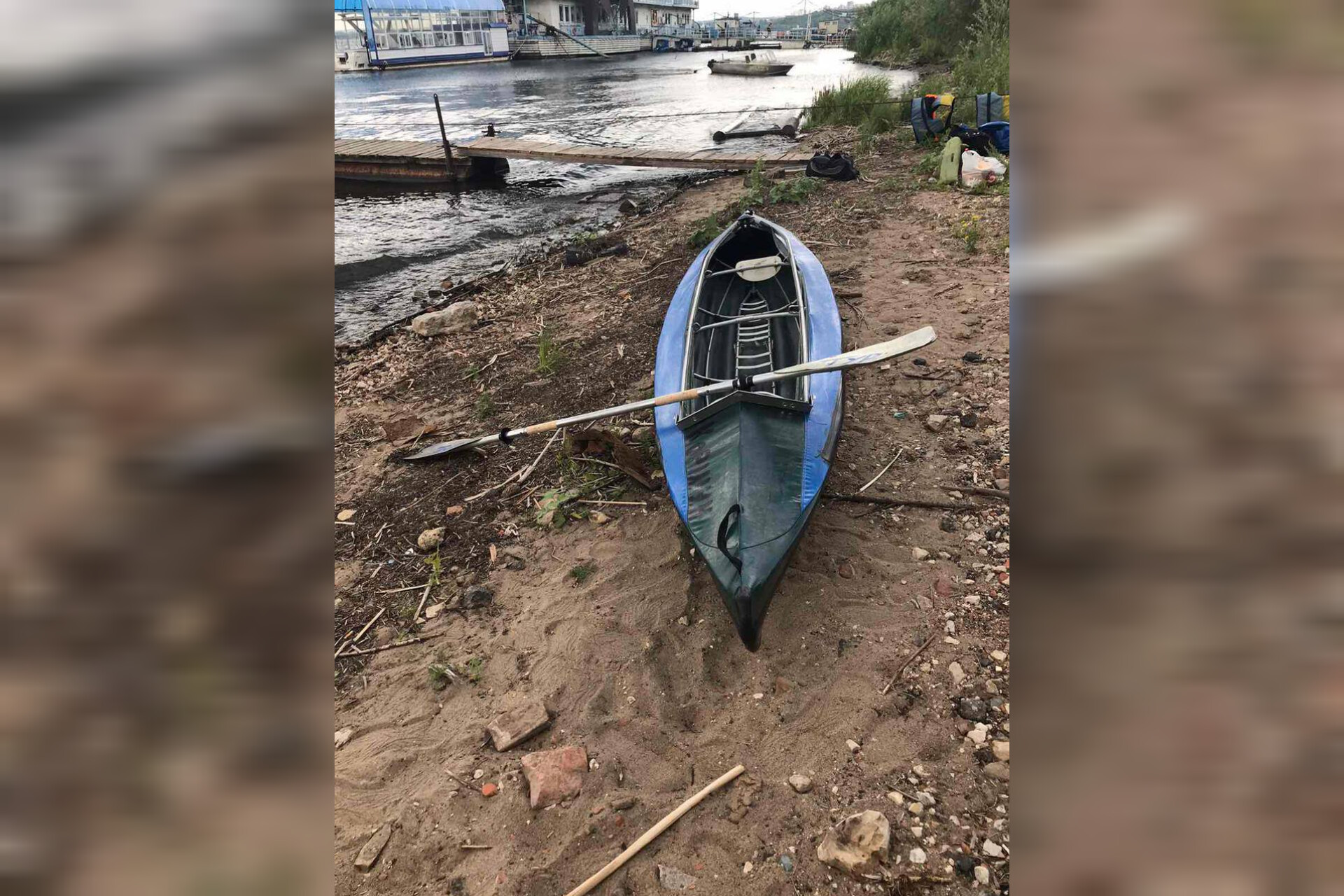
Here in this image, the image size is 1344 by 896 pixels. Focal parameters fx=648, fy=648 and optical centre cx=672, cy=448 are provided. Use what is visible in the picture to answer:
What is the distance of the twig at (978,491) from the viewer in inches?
188

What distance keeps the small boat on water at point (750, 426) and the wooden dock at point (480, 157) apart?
36.5ft

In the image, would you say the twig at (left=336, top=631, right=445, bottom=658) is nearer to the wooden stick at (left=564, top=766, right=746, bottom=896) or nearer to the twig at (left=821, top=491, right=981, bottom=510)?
the wooden stick at (left=564, top=766, right=746, bottom=896)

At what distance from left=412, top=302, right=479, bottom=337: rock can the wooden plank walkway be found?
31.3 ft

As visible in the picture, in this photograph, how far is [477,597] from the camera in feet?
15.1

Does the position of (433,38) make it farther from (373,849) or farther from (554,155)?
(373,849)

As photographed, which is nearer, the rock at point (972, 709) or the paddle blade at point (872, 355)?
the rock at point (972, 709)

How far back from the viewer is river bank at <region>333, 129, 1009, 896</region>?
306 cm

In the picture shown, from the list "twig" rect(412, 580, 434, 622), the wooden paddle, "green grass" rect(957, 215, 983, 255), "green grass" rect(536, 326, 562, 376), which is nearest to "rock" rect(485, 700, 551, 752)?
"twig" rect(412, 580, 434, 622)

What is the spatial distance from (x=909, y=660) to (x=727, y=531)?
126 centimetres

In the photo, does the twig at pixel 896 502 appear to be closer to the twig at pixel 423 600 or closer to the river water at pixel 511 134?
the twig at pixel 423 600

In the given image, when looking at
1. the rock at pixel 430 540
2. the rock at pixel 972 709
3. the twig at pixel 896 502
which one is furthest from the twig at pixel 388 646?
the rock at pixel 972 709

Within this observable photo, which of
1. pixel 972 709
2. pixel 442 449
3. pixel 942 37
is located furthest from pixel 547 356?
pixel 942 37
